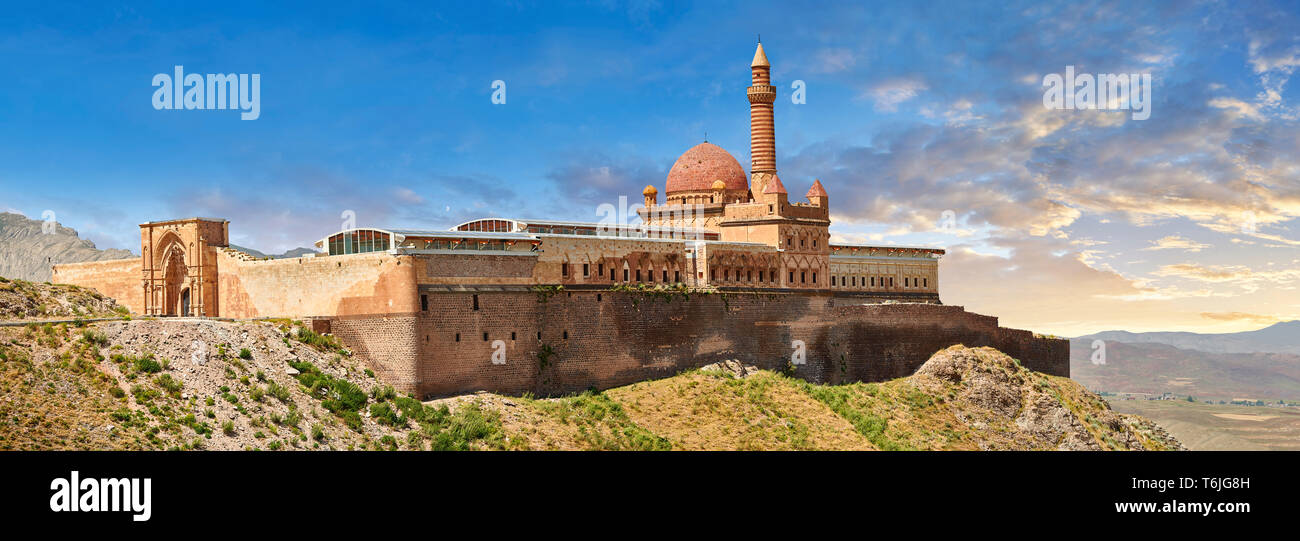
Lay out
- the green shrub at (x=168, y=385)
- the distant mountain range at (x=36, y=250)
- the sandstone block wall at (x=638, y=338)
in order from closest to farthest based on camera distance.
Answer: the green shrub at (x=168, y=385) < the sandstone block wall at (x=638, y=338) < the distant mountain range at (x=36, y=250)

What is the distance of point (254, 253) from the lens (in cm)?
5831

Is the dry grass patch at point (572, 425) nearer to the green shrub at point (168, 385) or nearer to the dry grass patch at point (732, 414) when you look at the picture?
the dry grass patch at point (732, 414)

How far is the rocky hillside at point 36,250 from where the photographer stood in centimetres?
12281

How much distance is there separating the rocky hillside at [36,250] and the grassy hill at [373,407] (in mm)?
72664

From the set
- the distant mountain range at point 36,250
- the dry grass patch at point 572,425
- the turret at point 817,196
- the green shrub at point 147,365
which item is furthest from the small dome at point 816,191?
the distant mountain range at point 36,250

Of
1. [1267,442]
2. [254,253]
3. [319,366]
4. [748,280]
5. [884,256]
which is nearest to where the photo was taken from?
[319,366]

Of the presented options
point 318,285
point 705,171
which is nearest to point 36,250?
point 705,171

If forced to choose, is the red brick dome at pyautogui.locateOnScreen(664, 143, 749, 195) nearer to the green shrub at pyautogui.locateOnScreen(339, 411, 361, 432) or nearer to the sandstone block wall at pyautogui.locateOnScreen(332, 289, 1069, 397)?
the sandstone block wall at pyautogui.locateOnScreen(332, 289, 1069, 397)

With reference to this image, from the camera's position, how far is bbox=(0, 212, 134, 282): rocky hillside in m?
123

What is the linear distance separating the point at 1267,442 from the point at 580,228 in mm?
91000

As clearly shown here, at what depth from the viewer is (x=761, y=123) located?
69.7 meters

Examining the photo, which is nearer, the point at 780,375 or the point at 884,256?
the point at 780,375
